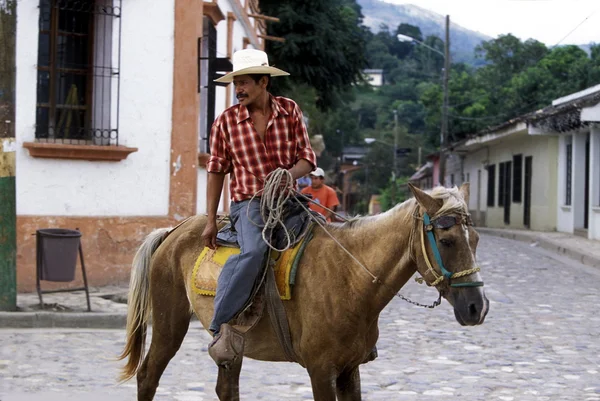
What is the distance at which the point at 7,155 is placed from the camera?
33.6 feet

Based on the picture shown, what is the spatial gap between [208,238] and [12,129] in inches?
222

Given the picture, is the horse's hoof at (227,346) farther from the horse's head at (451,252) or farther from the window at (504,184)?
the window at (504,184)

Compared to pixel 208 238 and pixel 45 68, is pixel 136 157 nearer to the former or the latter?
pixel 45 68

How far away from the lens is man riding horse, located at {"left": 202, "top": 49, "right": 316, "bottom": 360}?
5.06 metres

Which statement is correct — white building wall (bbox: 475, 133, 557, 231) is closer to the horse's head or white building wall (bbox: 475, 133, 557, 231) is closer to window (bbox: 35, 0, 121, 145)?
window (bbox: 35, 0, 121, 145)

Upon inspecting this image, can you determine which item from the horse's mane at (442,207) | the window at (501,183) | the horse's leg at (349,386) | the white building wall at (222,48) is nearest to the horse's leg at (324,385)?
the horse's leg at (349,386)

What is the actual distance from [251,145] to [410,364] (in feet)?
11.1

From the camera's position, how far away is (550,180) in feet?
99.0

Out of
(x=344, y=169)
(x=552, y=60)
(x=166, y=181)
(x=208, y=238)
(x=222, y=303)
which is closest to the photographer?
(x=222, y=303)

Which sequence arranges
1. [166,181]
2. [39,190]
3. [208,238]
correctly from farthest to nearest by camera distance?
[166,181]
[39,190]
[208,238]

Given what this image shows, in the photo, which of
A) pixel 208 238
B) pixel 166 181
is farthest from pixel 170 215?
pixel 208 238

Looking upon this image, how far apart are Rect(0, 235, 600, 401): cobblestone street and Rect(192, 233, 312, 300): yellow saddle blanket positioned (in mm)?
1441

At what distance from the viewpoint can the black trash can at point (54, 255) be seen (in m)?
10.3

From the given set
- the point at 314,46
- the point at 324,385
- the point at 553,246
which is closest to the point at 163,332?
the point at 324,385
